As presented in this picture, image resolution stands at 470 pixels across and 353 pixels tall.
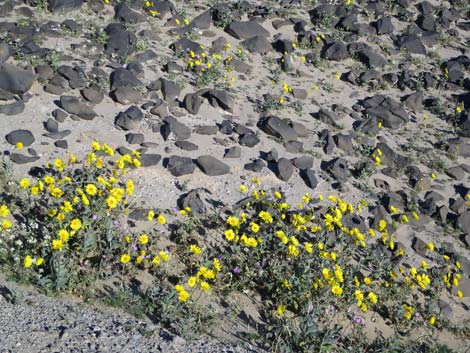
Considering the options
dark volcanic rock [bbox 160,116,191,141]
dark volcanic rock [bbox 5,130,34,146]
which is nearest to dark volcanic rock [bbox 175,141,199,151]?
dark volcanic rock [bbox 160,116,191,141]

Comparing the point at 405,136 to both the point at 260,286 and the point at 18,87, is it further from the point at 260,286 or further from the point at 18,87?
the point at 18,87

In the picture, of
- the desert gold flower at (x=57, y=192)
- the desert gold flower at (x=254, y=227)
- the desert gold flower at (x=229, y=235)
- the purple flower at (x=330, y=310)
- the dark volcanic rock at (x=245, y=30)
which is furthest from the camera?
the dark volcanic rock at (x=245, y=30)

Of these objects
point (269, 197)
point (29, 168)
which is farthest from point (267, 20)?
point (29, 168)

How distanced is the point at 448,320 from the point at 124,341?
4.23 metres

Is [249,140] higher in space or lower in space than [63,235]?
lower

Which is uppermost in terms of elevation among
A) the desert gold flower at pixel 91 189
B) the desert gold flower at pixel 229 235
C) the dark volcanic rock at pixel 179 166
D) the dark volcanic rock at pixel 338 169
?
the desert gold flower at pixel 91 189

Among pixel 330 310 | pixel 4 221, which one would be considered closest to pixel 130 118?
pixel 4 221

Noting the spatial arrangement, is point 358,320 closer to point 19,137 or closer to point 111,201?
point 111,201

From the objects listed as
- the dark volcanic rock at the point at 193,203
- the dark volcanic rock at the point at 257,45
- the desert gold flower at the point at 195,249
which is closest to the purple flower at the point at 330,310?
the desert gold flower at the point at 195,249

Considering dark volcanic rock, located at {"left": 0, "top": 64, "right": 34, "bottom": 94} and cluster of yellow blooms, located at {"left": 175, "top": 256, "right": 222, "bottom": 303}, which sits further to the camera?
dark volcanic rock, located at {"left": 0, "top": 64, "right": 34, "bottom": 94}

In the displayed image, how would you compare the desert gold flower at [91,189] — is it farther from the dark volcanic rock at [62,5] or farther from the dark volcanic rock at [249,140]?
the dark volcanic rock at [62,5]

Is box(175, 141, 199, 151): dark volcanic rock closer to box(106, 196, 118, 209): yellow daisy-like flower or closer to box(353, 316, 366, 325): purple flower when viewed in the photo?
box(106, 196, 118, 209): yellow daisy-like flower

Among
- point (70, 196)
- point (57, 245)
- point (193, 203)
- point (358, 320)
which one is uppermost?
point (57, 245)

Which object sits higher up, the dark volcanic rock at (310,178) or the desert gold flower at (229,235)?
the desert gold flower at (229,235)
